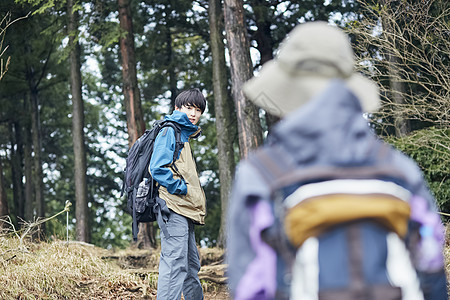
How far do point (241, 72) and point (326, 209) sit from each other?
28.5 ft

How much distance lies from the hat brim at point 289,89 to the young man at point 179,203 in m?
2.91

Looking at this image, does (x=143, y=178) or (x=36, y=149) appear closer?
(x=143, y=178)

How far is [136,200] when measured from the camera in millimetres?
5113

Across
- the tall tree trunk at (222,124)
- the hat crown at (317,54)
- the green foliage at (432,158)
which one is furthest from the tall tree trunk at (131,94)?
the hat crown at (317,54)

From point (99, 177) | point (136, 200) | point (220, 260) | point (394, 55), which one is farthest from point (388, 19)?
point (99, 177)

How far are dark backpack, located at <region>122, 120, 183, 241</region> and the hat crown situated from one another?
318 centimetres

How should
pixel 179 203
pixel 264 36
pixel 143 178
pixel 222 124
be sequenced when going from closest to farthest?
pixel 179 203 < pixel 143 178 < pixel 222 124 < pixel 264 36

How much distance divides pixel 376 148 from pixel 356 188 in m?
0.16

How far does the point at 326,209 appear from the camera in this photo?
1.75 m

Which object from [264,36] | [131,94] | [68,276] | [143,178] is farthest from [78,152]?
[143,178]

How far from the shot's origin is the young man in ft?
16.1

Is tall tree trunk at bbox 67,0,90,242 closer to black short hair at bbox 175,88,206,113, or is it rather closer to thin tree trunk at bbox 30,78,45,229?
thin tree trunk at bbox 30,78,45,229

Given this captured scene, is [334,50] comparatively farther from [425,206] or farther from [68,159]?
[68,159]

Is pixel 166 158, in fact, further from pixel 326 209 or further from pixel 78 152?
pixel 78 152
